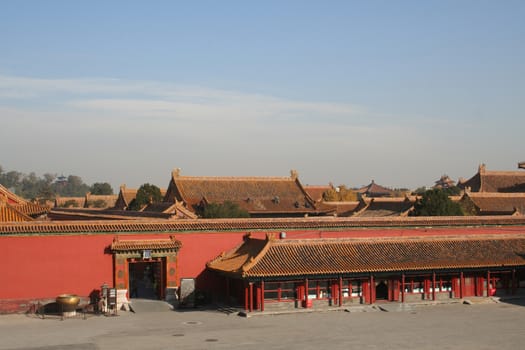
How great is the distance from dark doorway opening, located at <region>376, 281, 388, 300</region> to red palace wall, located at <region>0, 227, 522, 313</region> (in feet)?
26.7

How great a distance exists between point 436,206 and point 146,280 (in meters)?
24.3

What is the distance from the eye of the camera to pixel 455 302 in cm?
3875

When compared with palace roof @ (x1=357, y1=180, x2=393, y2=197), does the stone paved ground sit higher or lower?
lower

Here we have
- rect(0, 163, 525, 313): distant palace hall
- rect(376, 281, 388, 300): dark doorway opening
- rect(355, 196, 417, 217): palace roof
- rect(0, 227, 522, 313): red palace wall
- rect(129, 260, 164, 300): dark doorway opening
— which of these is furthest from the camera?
rect(355, 196, 417, 217): palace roof

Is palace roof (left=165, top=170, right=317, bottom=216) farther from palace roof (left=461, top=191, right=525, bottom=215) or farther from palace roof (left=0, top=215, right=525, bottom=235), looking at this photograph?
palace roof (left=0, top=215, right=525, bottom=235)

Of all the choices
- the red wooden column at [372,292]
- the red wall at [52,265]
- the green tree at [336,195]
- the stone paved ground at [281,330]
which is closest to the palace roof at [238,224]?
the red wall at [52,265]

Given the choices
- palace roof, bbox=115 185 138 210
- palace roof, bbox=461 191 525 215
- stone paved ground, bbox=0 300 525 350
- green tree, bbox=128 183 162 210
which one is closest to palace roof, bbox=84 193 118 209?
palace roof, bbox=115 185 138 210

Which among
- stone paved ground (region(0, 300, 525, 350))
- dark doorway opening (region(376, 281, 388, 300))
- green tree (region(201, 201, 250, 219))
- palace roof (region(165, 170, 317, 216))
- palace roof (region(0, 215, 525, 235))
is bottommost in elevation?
stone paved ground (region(0, 300, 525, 350))

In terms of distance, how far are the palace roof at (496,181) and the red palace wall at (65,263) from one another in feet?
166

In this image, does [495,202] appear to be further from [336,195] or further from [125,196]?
[125,196]

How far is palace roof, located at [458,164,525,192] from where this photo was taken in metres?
84.1

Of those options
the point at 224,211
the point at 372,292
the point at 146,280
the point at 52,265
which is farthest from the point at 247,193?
the point at 52,265

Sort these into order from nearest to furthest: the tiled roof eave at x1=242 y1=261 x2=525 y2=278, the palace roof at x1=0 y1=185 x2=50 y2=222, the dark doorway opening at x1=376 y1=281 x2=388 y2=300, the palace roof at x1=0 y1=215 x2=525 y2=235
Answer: the tiled roof eave at x1=242 y1=261 x2=525 y2=278, the palace roof at x1=0 y1=215 x2=525 y2=235, the dark doorway opening at x1=376 y1=281 x2=388 y2=300, the palace roof at x1=0 y1=185 x2=50 y2=222

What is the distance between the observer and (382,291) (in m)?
38.4
